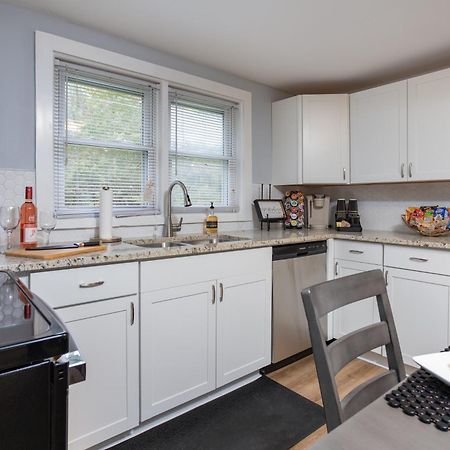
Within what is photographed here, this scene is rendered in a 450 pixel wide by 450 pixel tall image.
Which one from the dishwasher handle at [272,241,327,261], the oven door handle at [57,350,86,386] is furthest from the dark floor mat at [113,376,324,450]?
the oven door handle at [57,350,86,386]

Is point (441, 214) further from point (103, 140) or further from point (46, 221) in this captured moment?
point (46, 221)

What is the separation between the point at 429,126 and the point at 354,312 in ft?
4.85

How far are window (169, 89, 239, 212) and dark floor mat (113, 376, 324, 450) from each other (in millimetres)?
1432

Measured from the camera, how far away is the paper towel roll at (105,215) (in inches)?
81.8

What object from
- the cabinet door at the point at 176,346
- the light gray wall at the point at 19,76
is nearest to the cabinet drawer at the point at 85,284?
the cabinet door at the point at 176,346

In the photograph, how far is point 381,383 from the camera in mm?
979

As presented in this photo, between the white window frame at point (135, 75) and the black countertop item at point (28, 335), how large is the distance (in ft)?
4.29

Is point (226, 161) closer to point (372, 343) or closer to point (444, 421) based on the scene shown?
point (372, 343)

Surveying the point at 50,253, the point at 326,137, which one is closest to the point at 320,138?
the point at 326,137

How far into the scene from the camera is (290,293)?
8.11 ft

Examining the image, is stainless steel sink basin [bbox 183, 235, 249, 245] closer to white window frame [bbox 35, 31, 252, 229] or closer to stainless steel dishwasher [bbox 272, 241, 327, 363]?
white window frame [bbox 35, 31, 252, 229]

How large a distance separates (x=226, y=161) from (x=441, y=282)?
71.7 inches

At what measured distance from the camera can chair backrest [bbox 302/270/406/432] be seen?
81 cm

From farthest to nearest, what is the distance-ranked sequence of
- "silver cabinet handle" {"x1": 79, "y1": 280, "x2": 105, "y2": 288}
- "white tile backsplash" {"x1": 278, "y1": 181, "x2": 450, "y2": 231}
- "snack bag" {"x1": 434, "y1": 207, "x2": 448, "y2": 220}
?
1. "white tile backsplash" {"x1": 278, "y1": 181, "x2": 450, "y2": 231}
2. "snack bag" {"x1": 434, "y1": 207, "x2": 448, "y2": 220}
3. "silver cabinet handle" {"x1": 79, "y1": 280, "x2": 105, "y2": 288}
